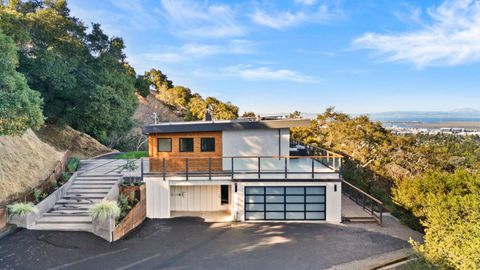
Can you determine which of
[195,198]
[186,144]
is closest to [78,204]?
[195,198]

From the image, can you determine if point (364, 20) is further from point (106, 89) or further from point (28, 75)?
point (28, 75)

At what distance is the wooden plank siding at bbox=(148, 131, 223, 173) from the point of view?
39.6ft

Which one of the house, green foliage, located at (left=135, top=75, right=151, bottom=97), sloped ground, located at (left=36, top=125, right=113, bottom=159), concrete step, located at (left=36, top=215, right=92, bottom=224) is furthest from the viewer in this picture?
green foliage, located at (left=135, top=75, right=151, bottom=97)

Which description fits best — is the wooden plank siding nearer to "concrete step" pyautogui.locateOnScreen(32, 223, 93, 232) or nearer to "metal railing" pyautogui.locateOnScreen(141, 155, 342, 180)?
"metal railing" pyautogui.locateOnScreen(141, 155, 342, 180)

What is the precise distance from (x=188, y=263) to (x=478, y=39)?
83.6 ft

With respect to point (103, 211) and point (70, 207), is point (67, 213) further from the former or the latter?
point (103, 211)

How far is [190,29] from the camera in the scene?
2166 cm

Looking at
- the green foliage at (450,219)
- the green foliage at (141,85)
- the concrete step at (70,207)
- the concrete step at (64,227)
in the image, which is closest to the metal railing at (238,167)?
the concrete step at (70,207)

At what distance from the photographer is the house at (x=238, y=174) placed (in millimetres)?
11555

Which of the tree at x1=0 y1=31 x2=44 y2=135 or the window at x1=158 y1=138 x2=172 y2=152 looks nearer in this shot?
the tree at x1=0 y1=31 x2=44 y2=135

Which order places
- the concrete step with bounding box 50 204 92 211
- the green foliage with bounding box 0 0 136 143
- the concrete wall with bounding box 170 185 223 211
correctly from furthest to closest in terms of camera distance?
the green foliage with bounding box 0 0 136 143
the concrete wall with bounding box 170 185 223 211
the concrete step with bounding box 50 204 92 211

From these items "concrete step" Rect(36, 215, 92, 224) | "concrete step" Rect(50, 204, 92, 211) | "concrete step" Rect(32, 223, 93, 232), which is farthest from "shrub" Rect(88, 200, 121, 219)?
"concrete step" Rect(50, 204, 92, 211)

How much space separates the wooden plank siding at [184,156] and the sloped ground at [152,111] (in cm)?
3573

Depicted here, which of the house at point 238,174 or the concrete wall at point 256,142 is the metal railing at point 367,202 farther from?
the concrete wall at point 256,142
